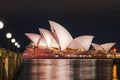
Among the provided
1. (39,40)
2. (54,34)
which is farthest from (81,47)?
(54,34)

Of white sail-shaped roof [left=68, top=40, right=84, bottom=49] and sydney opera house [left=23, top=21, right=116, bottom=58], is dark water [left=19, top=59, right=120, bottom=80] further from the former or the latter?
white sail-shaped roof [left=68, top=40, right=84, bottom=49]

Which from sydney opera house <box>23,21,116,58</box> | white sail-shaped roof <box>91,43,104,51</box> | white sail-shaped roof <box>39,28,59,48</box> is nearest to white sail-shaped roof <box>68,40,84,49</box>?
sydney opera house <box>23,21,116,58</box>

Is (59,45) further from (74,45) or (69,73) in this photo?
(69,73)

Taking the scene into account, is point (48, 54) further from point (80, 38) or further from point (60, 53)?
point (80, 38)

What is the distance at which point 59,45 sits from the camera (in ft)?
437

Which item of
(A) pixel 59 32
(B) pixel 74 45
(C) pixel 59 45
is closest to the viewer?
(A) pixel 59 32

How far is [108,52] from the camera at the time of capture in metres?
187

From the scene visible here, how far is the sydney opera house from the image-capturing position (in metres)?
120

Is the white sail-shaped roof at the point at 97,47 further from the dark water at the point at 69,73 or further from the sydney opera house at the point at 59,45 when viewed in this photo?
the dark water at the point at 69,73

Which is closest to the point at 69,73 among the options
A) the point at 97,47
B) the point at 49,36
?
the point at 49,36

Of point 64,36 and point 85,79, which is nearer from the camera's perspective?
point 85,79

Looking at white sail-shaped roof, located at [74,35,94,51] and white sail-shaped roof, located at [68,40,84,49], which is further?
white sail-shaped roof, located at [68,40,84,49]

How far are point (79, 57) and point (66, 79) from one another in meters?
159

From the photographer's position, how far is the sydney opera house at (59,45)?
393ft
